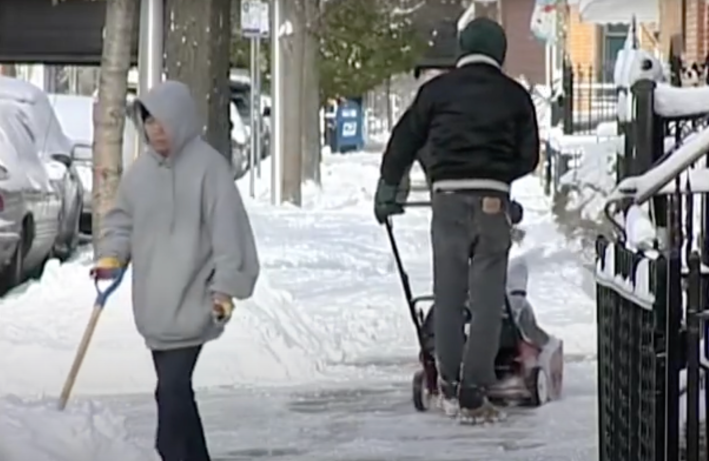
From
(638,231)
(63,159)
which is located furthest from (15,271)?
(638,231)

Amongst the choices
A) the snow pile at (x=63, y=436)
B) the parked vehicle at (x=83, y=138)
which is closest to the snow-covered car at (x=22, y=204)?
the parked vehicle at (x=83, y=138)

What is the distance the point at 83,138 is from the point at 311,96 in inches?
370

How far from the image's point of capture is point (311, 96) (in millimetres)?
30688

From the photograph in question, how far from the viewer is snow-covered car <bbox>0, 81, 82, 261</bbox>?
55.5ft

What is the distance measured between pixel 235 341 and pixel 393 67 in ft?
96.2

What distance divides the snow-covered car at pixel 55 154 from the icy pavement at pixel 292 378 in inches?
94.5

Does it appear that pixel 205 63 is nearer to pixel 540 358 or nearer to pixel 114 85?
pixel 114 85

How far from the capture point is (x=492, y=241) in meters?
7.88

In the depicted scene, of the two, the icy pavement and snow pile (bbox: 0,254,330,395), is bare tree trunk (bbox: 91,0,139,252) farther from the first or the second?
snow pile (bbox: 0,254,330,395)

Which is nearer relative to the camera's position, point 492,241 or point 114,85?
point 492,241

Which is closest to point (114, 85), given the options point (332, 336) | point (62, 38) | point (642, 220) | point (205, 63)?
point (205, 63)

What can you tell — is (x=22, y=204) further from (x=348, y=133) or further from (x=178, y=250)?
(x=348, y=133)

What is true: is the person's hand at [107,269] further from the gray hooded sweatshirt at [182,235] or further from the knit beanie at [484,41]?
the knit beanie at [484,41]

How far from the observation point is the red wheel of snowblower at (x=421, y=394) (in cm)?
857
